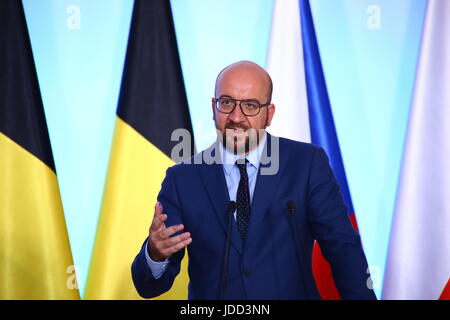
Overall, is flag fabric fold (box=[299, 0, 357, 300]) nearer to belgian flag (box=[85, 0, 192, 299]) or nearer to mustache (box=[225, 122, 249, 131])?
belgian flag (box=[85, 0, 192, 299])

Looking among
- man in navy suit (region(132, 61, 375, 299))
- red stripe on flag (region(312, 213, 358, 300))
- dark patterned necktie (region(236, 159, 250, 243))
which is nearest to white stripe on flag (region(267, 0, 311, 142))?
red stripe on flag (region(312, 213, 358, 300))

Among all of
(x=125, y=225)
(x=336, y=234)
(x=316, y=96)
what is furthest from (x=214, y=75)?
(x=336, y=234)

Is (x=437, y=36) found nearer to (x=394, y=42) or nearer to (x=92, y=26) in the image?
(x=394, y=42)

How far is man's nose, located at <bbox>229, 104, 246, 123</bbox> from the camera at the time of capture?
1.95 m

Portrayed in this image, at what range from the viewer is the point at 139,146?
2.92 m

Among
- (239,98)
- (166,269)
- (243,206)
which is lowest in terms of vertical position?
(166,269)

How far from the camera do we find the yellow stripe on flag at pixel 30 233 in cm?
279

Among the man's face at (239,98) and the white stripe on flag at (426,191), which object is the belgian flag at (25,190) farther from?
the white stripe on flag at (426,191)

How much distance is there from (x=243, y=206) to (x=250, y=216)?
5 centimetres

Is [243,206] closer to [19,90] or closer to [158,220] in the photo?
[158,220]

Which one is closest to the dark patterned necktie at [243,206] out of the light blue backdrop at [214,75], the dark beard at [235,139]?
the dark beard at [235,139]

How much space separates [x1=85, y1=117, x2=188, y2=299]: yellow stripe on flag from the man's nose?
1030 mm
